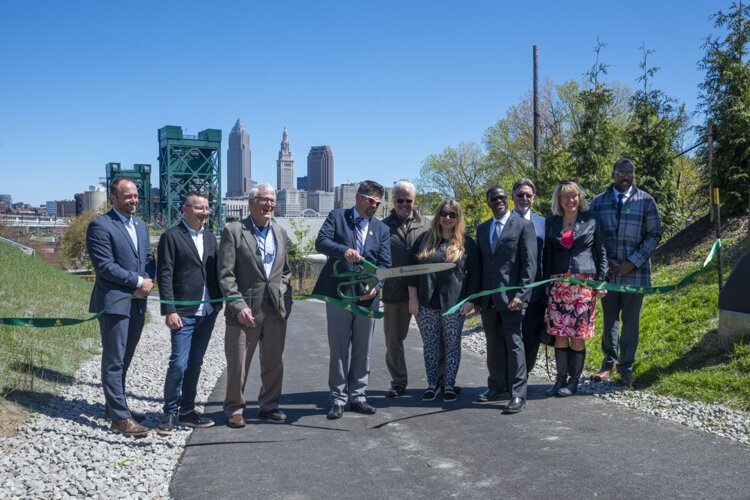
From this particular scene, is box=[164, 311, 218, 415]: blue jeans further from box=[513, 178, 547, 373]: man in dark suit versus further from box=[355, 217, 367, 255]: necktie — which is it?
box=[513, 178, 547, 373]: man in dark suit

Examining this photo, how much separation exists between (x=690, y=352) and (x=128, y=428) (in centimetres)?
586

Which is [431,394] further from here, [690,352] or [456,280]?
[690,352]

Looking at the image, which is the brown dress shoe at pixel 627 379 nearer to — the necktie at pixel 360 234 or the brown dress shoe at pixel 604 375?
the brown dress shoe at pixel 604 375

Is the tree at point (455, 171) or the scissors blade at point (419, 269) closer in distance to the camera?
the scissors blade at point (419, 269)

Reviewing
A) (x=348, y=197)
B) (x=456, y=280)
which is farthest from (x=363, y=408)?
(x=348, y=197)

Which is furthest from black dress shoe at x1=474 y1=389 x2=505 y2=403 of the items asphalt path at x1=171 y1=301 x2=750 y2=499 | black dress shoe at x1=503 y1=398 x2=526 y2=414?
black dress shoe at x1=503 y1=398 x2=526 y2=414

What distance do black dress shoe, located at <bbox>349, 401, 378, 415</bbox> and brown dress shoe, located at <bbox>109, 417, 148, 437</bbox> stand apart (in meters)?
1.90

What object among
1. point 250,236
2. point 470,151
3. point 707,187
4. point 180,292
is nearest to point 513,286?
point 250,236

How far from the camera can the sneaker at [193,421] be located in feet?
18.4

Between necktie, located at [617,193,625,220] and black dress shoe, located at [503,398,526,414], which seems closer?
black dress shoe, located at [503,398,526,414]

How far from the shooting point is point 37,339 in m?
8.34

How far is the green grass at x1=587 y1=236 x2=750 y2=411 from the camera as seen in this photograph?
6039 mm

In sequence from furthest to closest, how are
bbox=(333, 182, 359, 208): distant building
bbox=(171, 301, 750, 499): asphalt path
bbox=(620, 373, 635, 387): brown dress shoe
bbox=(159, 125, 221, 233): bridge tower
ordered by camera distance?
1. bbox=(159, 125, 221, 233): bridge tower
2. bbox=(333, 182, 359, 208): distant building
3. bbox=(620, 373, 635, 387): brown dress shoe
4. bbox=(171, 301, 750, 499): asphalt path

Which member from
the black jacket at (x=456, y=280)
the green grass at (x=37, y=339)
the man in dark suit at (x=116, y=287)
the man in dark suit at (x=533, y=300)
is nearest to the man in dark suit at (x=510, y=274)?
the black jacket at (x=456, y=280)
